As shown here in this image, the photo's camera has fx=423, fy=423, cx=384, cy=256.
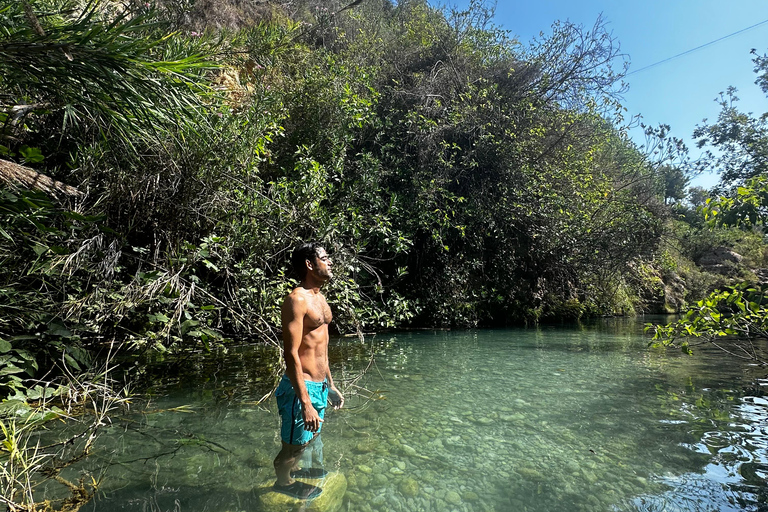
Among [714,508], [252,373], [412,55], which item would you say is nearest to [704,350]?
[714,508]

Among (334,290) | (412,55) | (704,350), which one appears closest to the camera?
(334,290)

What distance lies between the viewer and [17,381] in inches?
138

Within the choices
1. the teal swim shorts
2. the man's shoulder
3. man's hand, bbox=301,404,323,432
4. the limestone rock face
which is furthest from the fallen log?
the limestone rock face

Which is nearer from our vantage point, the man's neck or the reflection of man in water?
the reflection of man in water

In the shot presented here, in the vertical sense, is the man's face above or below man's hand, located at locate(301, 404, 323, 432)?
above

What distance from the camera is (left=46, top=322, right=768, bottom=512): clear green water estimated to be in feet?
8.30

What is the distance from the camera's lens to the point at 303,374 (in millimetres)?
2752

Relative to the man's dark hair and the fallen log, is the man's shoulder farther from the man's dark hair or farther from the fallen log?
the fallen log

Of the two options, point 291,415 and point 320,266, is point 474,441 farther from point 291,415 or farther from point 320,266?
point 320,266

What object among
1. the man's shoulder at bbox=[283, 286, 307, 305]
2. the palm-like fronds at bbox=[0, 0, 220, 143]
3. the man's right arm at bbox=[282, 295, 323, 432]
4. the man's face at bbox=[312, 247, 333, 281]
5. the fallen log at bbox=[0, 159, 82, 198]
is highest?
the palm-like fronds at bbox=[0, 0, 220, 143]

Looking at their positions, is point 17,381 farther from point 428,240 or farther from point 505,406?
point 428,240

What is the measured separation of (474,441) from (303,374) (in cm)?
162

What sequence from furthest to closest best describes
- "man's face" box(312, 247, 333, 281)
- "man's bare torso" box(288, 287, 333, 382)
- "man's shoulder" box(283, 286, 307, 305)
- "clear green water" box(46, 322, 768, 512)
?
"man's face" box(312, 247, 333, 281) → "man's bare torso" box(288, 287, 333, 382) → "man's shoulder" box(283, 286, 307, 305) → "clear green water" box(46, 322, 768, 512)

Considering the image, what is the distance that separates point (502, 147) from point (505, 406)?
815 cm
